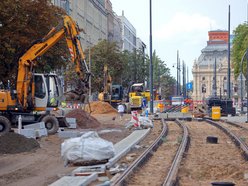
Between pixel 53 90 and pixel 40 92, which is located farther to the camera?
pixel 53 90

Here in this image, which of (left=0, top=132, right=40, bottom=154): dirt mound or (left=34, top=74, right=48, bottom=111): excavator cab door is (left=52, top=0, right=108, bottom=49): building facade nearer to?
(left=34, top=74, right=48, bottom=111): excavator cab door

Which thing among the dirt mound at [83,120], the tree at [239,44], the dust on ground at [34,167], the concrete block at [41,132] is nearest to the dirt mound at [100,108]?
the dirt mound at [83,120]

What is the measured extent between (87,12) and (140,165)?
88.4 m

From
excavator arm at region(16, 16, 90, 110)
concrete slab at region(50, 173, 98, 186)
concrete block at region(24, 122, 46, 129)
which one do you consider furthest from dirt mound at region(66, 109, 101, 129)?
concrete slab at region(50, 173, 98, 186)

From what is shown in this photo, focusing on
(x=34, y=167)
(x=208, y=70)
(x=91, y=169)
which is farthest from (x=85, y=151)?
(x=208, y=70)

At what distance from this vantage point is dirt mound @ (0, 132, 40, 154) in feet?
64.9

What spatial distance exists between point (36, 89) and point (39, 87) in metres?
0.18

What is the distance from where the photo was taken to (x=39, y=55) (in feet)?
96.9

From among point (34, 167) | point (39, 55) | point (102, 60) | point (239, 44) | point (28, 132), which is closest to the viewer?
point (34, 167)

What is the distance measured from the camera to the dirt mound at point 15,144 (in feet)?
64.9

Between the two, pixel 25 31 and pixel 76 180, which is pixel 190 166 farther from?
pixel 25 31

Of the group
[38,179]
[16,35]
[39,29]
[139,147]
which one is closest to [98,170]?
[38,179]

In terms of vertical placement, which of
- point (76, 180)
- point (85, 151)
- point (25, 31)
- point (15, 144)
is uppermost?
point (25, 31)

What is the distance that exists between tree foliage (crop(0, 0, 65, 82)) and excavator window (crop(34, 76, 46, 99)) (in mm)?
3665
